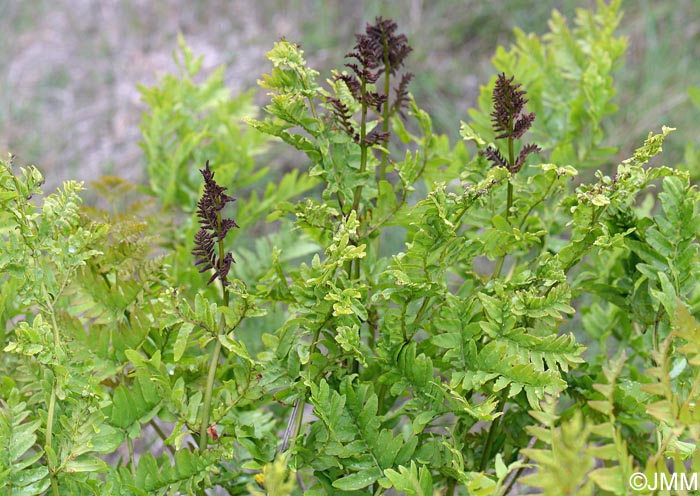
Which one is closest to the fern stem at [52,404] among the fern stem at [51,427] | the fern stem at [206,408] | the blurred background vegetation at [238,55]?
the fern stem at [51,427]

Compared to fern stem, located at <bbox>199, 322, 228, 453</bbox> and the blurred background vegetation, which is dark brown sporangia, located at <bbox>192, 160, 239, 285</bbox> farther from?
the blurred background vegetation

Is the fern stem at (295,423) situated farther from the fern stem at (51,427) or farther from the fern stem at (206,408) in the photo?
the fern stem at (51,427)

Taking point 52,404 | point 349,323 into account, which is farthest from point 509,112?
point 52,404

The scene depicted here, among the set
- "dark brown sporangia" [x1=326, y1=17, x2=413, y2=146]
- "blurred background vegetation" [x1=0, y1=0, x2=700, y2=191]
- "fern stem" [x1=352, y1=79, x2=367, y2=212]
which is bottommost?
"fern stem" [x1=352, y1=79, x2=367, y2=212]

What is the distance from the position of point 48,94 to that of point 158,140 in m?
2.64

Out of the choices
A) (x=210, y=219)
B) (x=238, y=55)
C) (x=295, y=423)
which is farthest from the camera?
(x=238, y=55)

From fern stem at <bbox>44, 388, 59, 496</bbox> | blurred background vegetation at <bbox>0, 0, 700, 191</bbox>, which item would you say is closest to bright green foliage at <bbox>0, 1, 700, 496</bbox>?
fern stem at <bbox>44, 388, 59, 496</bbox>

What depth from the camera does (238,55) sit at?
375cm

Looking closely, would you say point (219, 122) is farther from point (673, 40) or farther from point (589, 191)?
point (673, 40)

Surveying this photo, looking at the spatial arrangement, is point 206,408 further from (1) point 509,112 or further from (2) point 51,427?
(1) point 509,112

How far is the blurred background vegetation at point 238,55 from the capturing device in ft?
10.4

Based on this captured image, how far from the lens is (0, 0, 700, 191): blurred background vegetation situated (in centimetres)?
316

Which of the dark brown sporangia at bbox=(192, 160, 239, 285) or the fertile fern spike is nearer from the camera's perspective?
the dark brown sporangia at bbox=(192, 160, 239, 285)

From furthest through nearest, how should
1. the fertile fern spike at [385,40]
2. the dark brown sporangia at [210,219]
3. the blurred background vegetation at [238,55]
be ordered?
the blurred background vegetation at [238,55], the fertile fern spike at [385,40], the dark brown sporangia at [210,219]
